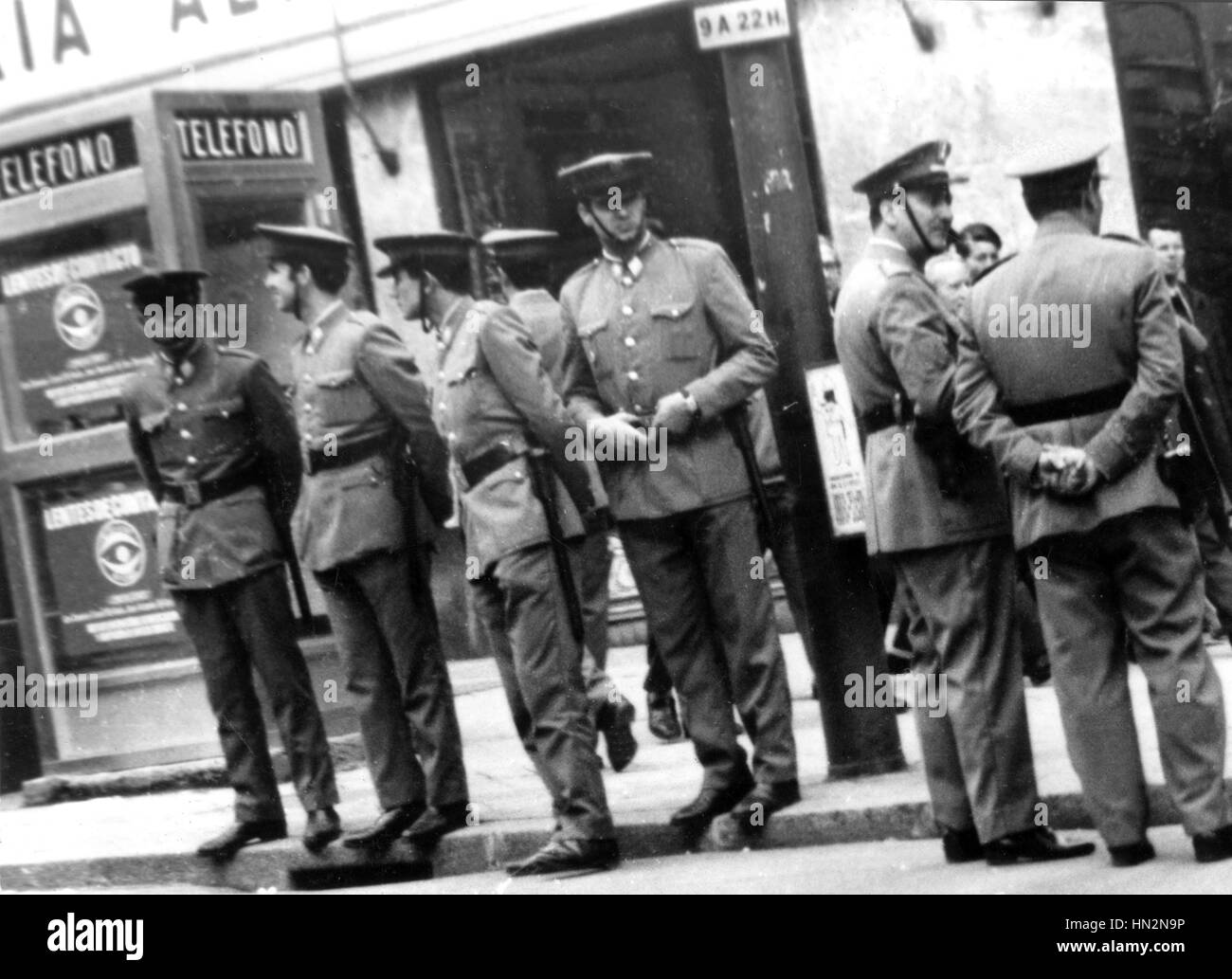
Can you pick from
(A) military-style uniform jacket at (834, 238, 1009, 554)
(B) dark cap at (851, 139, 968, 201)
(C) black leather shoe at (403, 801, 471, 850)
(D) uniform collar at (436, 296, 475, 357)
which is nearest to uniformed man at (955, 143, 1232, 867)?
(A) military-style uniform jacket at (834, 238, 1009, 554)

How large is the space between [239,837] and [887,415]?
3.17 m

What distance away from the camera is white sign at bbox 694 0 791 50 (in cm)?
730

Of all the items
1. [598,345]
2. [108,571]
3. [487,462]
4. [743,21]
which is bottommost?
[108,571]

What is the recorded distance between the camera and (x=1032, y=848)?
6223mm

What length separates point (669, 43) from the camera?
11648mm

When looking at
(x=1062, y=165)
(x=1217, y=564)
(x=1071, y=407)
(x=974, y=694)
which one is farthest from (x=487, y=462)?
(x=1217, y=564)

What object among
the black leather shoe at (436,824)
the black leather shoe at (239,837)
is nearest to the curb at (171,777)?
the black leather shoe at (239,837)

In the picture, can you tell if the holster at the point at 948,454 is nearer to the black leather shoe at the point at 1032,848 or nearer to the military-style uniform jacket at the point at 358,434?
the black leather shoe at the point at 1032,848

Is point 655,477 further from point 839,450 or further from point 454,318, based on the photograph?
point 454,318

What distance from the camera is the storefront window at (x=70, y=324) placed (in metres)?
9.53
